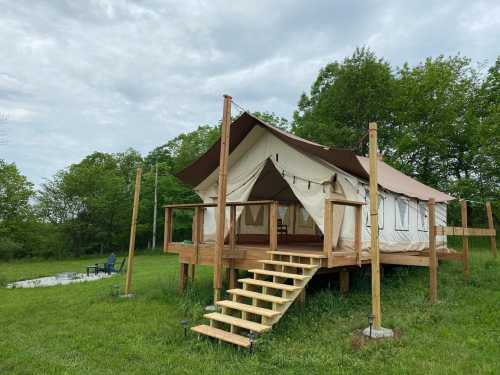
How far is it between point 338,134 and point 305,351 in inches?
649

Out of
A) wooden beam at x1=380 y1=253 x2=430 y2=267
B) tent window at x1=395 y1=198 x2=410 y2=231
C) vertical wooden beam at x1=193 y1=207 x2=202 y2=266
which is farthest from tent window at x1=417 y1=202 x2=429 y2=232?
vertical wooden beam at x1=193 y1=207 x2=202 y2=266

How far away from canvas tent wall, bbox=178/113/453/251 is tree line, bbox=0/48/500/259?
987 centimetres

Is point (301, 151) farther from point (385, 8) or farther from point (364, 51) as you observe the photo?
point (364, 51)

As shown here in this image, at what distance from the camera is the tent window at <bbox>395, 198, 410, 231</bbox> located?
824cm

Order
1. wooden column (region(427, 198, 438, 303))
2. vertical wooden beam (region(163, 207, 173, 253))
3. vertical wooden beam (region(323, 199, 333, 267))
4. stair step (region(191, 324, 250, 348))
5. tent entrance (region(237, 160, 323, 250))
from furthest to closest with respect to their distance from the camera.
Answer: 1. tent entrance (region(237, 160, 323, 250))
2. vertical wooden beam (region(163, 207, 173, 253))
3. wooden column (region(427, 198, 438, 303))
4. vertical wooden beam (region(323, 199, 333, 267))
5. stair step (region(191, 324, 250, 348))

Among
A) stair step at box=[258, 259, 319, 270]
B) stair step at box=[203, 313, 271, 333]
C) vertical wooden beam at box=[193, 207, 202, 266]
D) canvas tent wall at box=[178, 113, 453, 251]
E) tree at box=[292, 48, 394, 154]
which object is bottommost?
stair step at box=[203, 313, 271, 333]

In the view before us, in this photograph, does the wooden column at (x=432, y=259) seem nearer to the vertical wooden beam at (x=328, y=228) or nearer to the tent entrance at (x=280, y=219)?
the vertical wooden beam at (x=328, y=228)

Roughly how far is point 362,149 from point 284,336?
1689cm

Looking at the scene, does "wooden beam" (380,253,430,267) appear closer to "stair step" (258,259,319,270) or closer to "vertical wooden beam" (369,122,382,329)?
"vertical wooden beam" (369,122,382,329)

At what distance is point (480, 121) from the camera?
1859 cm

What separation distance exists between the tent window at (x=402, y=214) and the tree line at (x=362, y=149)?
9.64 meters

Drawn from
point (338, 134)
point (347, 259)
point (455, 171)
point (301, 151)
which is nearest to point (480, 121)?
point (455, 171)

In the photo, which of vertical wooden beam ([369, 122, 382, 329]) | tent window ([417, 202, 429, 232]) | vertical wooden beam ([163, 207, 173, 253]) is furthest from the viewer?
tent window ([417, 202, 429, 232])

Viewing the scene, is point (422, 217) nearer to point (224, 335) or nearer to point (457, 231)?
point (457, 231)
